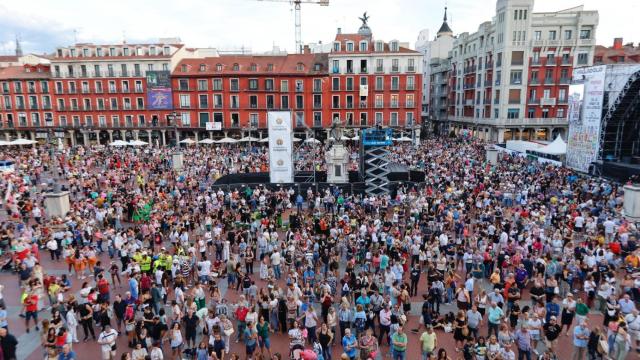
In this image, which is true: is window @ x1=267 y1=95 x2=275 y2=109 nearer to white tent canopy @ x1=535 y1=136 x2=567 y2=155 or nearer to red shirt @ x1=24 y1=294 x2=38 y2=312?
white tent canopy @ x1=535 y1=136 x2=567 y2=155

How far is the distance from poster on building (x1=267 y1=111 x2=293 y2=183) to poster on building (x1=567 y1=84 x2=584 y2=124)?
880 inches

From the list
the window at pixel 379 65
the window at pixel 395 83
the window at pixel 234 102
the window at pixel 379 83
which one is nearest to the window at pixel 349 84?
the window at pixel 379 83

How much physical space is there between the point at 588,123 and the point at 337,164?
19582 millimetres

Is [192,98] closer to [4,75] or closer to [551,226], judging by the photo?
[4,75]

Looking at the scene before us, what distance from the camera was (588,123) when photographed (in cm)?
3064

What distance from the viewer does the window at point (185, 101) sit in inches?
2063

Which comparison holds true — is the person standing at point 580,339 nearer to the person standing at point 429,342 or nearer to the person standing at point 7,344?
the person standing at point 429,342

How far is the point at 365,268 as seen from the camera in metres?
14.0

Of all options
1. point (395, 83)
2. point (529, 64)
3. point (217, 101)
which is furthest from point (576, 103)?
point (217, 101)

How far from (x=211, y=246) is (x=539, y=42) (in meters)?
47.0

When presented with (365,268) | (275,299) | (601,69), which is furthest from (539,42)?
(275,299)

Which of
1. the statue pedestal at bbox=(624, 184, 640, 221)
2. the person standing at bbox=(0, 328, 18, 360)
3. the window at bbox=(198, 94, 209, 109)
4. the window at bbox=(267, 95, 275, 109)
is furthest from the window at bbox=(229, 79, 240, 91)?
the person standing at bbox=(0, 328, 18, 360)

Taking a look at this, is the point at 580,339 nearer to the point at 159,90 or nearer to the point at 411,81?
the point at 411,81

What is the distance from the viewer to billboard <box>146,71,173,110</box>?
5178 cm
